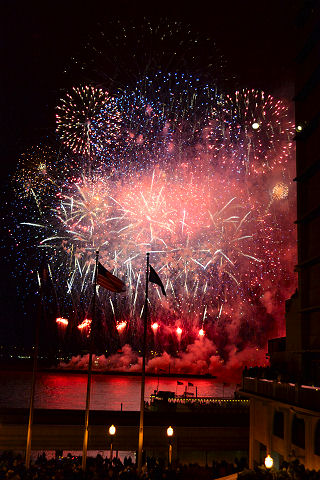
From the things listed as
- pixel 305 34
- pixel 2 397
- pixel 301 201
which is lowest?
pixel 2 397

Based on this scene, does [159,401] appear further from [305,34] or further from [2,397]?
[2,397]

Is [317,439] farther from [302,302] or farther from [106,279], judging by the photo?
[106,279]

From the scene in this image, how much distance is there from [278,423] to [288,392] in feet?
12.8

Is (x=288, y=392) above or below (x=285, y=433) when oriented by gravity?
above

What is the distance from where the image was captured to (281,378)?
2222cm

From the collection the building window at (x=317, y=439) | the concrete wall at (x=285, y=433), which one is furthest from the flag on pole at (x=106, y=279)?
the building window at (x=317, y=439)

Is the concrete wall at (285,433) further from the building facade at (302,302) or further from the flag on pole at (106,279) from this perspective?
the flag on pole at (106,279)

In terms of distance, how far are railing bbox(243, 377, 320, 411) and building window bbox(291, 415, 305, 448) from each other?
1085 mm

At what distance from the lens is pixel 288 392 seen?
20.7 meters

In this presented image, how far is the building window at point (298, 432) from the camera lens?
20.8m

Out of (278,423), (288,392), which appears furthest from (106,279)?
(278,423)

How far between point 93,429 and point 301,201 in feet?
53.9

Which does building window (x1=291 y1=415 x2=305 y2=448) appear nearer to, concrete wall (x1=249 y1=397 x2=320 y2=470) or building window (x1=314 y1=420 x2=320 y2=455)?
concrete wall (x1=249 y1=397 x2=320 y2=470)

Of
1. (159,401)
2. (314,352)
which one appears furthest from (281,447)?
(159,401)
